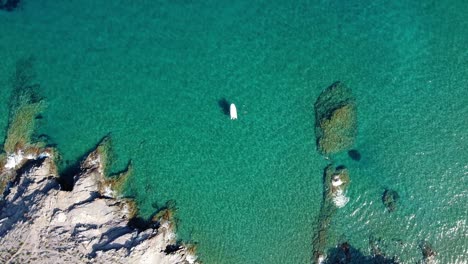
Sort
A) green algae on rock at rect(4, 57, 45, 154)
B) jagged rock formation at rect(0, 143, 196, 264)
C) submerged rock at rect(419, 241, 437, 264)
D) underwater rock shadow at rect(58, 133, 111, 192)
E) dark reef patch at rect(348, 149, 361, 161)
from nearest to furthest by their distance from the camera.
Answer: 1. jagged rock formation at rect(0, 143, 196, 264)
2. submerged rock at rect(419, 241, 437, 264)
3. underwater rock shadow at rect(58, 133, 111, 192)
4. dark reef patch at rect(348, 149, 361, 161)
5. green algae on rock at rect(4, 57, 45, 154)

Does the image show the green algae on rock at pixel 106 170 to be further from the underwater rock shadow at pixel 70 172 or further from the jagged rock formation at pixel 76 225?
the underwater rock shadow at pixel 70 172

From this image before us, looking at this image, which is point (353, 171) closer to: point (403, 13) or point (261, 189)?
point (261, 189)

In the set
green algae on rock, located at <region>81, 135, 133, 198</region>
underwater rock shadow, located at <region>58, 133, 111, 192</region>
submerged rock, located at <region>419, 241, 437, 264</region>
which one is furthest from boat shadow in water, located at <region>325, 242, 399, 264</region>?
underwater rock shadow, located at <region>58, 133, 111, 192</region>

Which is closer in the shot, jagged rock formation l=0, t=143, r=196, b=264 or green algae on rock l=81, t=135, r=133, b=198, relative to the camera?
jagged rock formation l=0, t=143, r=196, b=264

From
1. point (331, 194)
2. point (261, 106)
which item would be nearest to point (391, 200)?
point (331, 194)

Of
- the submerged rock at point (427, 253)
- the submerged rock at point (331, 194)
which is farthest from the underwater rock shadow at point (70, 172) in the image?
the submerged rock at point (427, 253)

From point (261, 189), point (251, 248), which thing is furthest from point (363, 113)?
point (251, 248)

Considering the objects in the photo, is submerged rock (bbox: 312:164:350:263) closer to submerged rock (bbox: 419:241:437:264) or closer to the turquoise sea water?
the turquoise sea water
